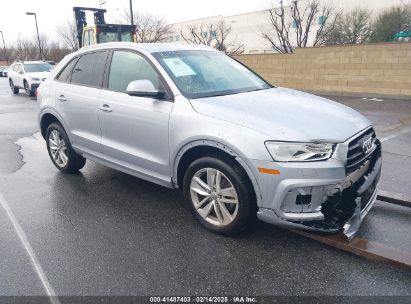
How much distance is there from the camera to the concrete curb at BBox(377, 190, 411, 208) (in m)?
3.80

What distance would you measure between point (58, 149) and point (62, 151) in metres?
0.08

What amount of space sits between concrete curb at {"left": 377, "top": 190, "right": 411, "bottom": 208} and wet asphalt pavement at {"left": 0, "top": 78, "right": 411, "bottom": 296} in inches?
2.8

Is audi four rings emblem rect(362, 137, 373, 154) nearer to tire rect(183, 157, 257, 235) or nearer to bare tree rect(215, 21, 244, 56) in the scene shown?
tire rect(183, 157, 257, 235)

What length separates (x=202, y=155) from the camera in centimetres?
330

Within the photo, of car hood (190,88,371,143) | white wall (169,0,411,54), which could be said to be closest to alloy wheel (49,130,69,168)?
car hood (190,88,371,143)

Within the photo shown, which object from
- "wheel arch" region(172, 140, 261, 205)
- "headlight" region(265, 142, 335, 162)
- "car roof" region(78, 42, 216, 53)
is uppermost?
"car roof" region(78, 42, 216, 53)

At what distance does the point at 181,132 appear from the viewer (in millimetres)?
3301

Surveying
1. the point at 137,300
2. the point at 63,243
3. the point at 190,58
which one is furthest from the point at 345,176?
the point at 63,243

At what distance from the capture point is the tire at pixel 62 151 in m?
5.00

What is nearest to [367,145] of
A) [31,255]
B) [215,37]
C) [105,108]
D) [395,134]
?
[105,108]

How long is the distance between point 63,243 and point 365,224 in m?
2.93

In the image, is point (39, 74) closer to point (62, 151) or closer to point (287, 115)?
point (62, 151)

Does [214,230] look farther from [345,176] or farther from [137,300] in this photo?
[345,176]

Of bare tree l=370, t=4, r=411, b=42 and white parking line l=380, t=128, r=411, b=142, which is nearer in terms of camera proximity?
white parking line l=380, t=128, r=411, b=142
